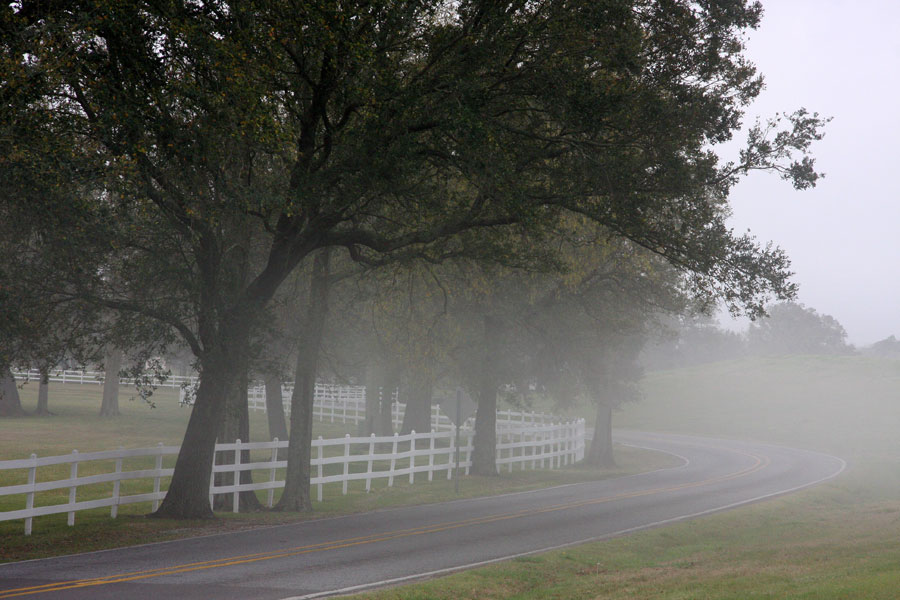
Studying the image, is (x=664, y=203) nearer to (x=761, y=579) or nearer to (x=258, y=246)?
(x=761, y=579)

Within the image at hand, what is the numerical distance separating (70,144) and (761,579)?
37.0 feet

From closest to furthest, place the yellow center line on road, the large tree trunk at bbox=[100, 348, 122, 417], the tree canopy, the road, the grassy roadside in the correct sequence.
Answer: the grassy roadside, the yellow center line on road, the road, the tree canopy, the large tree trunk at bbox=[100, 348, 122, 417]

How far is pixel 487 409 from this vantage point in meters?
29.9

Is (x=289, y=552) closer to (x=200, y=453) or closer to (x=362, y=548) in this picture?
(x=362, y=548)

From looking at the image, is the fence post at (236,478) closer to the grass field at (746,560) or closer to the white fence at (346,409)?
the grass field at (746,560)

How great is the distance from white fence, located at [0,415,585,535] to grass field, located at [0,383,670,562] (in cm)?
33

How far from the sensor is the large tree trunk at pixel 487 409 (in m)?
29.1

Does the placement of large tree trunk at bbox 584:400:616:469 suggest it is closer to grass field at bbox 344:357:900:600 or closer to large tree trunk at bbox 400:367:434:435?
large tree trunk at bbox 400:367:434:435

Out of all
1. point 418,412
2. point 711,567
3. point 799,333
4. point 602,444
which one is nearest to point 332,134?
point 711,567

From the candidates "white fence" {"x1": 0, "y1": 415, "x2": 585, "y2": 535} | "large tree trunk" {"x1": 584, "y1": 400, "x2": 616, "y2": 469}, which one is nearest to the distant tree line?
"large tree trunk" {"x1": 584, "y1": 400, "x2": 616, "y2": 469}

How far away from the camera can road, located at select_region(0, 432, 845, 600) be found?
1098 centimetres

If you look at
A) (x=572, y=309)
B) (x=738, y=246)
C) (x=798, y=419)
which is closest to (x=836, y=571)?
(x=738, y=246)

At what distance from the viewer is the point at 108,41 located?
1335 cm

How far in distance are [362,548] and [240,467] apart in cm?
575
